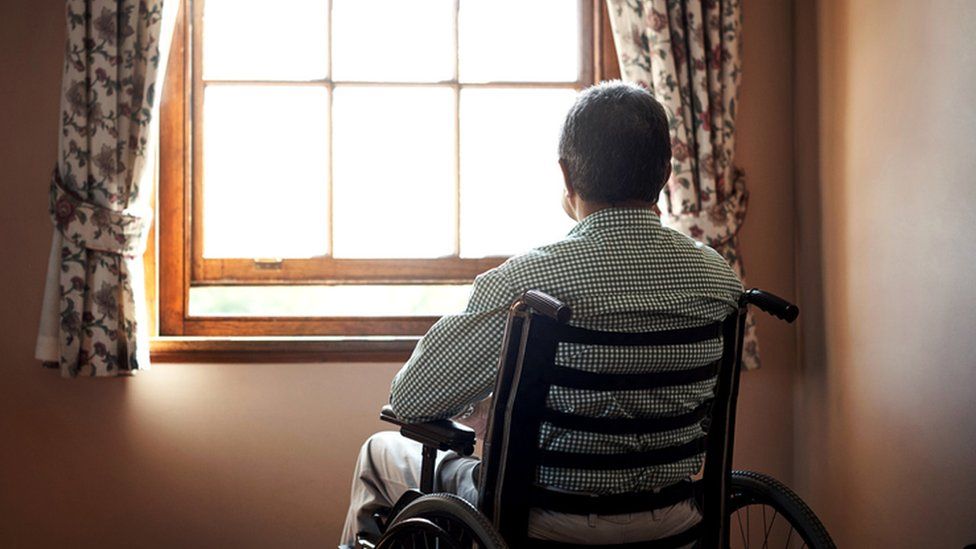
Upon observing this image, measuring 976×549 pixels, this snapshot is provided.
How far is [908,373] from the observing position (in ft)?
7.63

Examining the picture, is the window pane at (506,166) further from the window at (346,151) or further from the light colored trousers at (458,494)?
the light colored trousers at (458,494)

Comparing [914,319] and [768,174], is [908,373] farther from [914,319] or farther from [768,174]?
[768,174]

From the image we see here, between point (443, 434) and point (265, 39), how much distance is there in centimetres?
180

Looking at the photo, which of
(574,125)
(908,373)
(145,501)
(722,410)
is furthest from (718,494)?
(145,501)

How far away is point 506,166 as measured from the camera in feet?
10.2

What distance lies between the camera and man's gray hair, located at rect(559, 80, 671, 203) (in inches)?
64.9

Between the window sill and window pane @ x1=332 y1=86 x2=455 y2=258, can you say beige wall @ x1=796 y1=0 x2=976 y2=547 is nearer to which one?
window pane @ x1=332 y1=86 x2=455 y2=258

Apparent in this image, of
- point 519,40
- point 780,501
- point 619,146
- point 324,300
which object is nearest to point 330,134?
point 324,300

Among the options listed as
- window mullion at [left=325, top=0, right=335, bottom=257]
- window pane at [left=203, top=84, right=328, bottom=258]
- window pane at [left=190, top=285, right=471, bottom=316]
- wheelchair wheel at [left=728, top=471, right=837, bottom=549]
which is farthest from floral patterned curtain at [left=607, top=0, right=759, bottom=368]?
wheelchair wheel at [left=728, top=471, right=837, bottom=549]

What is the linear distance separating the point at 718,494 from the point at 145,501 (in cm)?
183

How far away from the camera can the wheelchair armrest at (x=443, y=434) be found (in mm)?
1646

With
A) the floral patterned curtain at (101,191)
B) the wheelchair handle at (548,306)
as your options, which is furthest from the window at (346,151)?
the wheelchair handle at (548,306)

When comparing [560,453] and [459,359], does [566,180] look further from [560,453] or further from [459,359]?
[560,453]

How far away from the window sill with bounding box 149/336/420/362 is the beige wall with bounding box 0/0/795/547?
3cm
